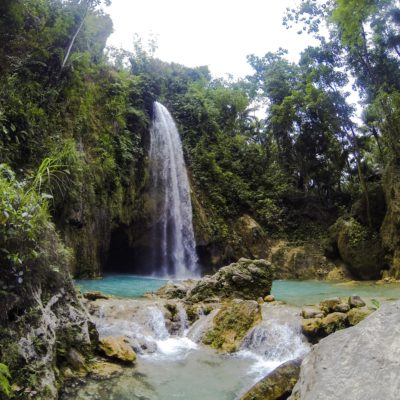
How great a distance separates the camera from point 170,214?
19.7 m

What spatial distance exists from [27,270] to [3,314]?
0.55 meters

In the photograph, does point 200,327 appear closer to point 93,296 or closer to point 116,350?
point 116,350

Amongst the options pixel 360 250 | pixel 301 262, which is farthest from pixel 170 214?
pixel 360 250

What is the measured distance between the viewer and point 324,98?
770 inches

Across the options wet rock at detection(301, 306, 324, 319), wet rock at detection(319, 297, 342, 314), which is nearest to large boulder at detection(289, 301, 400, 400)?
wet rock at detection(301, 306, 324, 319)

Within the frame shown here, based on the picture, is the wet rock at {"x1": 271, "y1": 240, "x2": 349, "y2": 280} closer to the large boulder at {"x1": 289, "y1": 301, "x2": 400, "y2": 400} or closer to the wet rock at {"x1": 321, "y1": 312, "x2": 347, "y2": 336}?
the wet rock at {"x1": 321, "y1": 312, "x2": 347, "y2": 336}

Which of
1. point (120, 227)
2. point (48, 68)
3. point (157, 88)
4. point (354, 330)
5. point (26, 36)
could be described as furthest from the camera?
point (157, 88)

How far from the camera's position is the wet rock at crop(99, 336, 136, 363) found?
19.0 feet

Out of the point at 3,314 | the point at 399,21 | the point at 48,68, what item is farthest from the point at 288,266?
Result: the point at 3,314

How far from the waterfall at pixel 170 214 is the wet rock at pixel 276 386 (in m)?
14.4

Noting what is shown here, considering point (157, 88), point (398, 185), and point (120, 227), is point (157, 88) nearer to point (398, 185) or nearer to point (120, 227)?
point (120, 227)

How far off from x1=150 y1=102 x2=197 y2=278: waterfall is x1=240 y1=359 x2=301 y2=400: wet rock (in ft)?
47.3

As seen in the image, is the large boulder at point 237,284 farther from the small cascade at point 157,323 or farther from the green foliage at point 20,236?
the green foliage at point 20,236

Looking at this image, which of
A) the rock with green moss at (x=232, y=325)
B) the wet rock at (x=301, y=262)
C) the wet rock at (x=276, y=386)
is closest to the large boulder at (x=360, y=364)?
the wet rock at (x=276, y=386)
